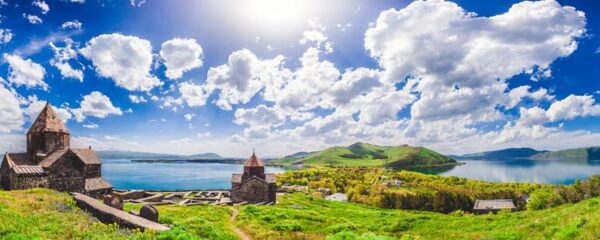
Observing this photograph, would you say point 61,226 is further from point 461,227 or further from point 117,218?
point 461,227

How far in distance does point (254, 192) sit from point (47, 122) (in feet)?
94.9

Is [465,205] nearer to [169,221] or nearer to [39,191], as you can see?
[169,221]

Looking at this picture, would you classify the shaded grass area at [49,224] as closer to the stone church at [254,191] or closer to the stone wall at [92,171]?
the stone wall at [92,171]

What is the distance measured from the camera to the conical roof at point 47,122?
112 ft

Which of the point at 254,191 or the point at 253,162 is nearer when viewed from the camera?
the point at 254,191

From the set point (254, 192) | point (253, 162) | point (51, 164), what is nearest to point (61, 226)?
point (51, 164)

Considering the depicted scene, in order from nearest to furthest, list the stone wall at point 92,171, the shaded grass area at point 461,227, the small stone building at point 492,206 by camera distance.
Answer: the shaded grass area at point 461,227
the stone wall at point 92,171
the small stone building at point 492,206

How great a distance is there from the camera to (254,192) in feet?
178

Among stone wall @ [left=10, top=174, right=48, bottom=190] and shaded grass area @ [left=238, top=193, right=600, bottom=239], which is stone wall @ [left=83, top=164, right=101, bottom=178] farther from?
shaded grass area @ [left=238, top=193, right=600, bottom=239]

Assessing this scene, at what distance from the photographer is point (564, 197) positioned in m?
40.2

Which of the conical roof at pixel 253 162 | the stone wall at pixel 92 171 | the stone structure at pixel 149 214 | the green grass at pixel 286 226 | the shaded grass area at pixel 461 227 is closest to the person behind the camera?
the shaded grass area at pixel 461 227

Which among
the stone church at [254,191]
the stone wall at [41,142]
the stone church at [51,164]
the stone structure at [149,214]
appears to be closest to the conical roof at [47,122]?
the stone church at [51,164]

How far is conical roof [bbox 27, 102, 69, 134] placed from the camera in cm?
3422

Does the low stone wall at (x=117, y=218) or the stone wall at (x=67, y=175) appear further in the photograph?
the stone wall at (x=67, y=175)
